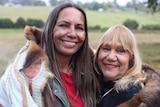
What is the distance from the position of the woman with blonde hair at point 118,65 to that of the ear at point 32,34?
21.4 inches

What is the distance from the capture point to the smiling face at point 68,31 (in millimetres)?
3174

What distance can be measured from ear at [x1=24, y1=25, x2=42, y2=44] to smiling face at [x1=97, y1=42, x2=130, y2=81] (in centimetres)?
55

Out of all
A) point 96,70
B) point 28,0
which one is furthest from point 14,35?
point 96,70

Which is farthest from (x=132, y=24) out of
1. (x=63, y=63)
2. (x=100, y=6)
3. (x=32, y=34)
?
(x=32, y=34)

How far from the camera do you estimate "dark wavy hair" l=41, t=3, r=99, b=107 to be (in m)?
3.15

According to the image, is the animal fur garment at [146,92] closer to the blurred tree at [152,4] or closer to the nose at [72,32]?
the nose at [72,32]

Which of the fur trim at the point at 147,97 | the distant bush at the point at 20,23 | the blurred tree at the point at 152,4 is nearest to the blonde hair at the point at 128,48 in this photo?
the fur trim at the point at 147,97

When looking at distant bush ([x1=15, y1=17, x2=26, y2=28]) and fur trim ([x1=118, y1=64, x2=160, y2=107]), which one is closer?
fur trim ([x1=118, y1=64, x2=160, y2=107])

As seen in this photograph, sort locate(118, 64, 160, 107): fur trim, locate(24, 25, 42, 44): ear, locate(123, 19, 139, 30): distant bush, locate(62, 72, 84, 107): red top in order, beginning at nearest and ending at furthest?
locate(118, 64, 160, 107): fur trim
locate(24, 25, 42, 44): ear
locate(62, 72, 84, 107): red top
locate(123, 19, 139, 30): distant bush

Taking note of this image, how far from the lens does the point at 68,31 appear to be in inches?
125

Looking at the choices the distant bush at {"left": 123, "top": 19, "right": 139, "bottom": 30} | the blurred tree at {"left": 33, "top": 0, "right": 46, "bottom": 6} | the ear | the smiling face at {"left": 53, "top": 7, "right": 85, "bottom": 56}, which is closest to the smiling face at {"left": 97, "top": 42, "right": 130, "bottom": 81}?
the smiling face at {"left": 53, "top": 7, "right": 85, "bottom": 56}

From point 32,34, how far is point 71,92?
556mm

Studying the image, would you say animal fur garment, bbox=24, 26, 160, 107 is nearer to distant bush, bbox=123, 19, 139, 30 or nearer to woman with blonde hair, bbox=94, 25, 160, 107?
woman with blonde hair, bbox=94, 25, 160, 107

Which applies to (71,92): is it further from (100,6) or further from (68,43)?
(100,6)
